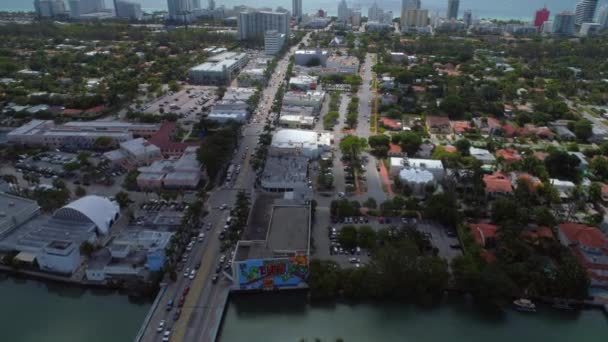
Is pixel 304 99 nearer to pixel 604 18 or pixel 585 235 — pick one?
pixel 585 235

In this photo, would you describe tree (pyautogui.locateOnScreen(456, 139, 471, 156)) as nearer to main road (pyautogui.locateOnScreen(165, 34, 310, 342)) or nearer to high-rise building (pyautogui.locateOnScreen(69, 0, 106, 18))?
main road (pyautogui.locateOnScreen(165, 34, 310, 342))

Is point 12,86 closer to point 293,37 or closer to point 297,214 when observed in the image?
point 297,214

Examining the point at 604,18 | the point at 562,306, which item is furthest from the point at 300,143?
the point at 604,18

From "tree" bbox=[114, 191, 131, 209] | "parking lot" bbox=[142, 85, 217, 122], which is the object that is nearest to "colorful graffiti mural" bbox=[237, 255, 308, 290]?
"tree" bbox=[114, 191, 131, 209]

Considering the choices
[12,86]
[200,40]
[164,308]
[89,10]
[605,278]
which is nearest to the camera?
[164,308]

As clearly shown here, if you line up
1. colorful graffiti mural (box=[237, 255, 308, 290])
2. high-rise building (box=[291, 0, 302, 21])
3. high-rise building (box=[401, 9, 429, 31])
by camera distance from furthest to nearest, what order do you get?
high-rise building (box=[291, 0, 302, 21]) → high-rise building (box=[401, 9, 429, 31]) → colorful graffiti mural (box=[237, 255, 308, 290])

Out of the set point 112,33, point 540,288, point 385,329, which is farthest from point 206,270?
point 112,33
